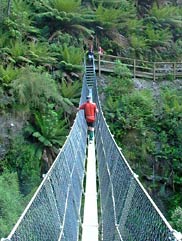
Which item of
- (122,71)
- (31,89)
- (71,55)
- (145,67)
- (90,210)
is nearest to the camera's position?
(90,210)

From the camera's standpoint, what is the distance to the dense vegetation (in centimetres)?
886

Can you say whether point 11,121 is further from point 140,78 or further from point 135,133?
point 140,78

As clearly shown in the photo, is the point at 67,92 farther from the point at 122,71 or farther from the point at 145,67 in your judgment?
A: the point at 145,67

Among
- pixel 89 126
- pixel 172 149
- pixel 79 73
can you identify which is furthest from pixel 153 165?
pixel 89 126

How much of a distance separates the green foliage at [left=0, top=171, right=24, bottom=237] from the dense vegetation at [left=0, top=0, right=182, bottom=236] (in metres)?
0.02

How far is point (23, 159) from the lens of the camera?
8.77 meters

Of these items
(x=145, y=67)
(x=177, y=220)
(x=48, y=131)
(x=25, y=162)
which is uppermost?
(x=145, y=67)

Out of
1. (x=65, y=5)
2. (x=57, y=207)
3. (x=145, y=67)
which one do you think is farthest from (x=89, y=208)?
(x=65, y=5)

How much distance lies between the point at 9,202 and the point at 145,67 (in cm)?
768

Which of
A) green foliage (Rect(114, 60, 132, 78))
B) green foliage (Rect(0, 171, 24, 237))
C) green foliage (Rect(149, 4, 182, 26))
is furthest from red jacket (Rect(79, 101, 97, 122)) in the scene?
green foliage (Rect(149, 4, 182, 26))

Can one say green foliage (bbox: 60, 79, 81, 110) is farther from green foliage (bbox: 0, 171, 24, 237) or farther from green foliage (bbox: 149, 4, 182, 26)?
green foliage (bbox: 149, 4, 182, 26)

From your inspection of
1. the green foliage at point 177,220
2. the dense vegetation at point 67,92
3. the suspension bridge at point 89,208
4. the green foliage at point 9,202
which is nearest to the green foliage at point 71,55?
the dense vegetation at point 67,92

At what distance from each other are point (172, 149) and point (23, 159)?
153 inches

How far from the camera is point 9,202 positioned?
7.01m
